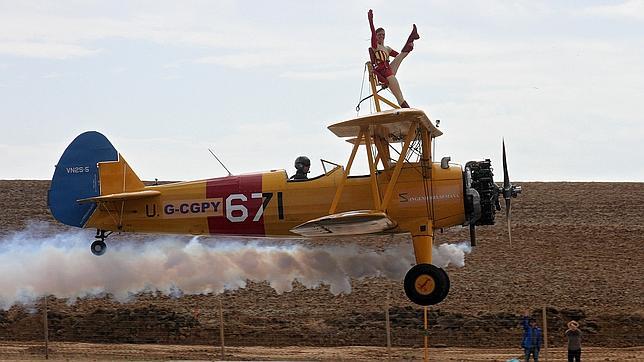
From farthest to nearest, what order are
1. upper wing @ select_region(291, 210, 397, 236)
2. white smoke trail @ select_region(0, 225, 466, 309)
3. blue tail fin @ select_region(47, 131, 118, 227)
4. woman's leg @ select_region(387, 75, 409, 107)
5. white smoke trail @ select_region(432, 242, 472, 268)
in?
1. white smoke trail @ select_region(0, 225, 466, 309)
2. blue tail fin @ select_region(47, 131, 118, 227)
3. white smoke trail @ select_region(432, 242, 472, 268)
4. woman's leg @ select_region(387, 75, 409, 107)
5. upper wing @ select_region(291, 210, 397, 236)

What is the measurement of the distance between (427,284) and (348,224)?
1780 millimetres

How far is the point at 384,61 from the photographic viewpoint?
20.5 metres

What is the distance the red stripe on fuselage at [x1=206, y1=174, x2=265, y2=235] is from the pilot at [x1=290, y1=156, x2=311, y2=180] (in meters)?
0.66

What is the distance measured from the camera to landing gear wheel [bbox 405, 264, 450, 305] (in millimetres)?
19609

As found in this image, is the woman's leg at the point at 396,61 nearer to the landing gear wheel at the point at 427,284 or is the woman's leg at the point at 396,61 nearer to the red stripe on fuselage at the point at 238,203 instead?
the red stripe on fuselage at the point at 238,203

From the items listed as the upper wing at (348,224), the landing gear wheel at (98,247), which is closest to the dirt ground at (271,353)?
the landing gear wheel at (98,247)

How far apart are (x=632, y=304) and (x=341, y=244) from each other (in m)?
8.51

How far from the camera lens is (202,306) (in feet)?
101

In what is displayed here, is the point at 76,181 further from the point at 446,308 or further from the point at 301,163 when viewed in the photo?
the point at 446,308

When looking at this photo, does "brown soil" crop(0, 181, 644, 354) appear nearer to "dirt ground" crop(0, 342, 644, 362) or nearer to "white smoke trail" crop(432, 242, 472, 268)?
"dirt ground" crop(0, 342, 644, 362)

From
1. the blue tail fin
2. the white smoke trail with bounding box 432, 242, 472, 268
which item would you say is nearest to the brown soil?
the blue tail fin

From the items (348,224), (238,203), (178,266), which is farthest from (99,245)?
(348,224)

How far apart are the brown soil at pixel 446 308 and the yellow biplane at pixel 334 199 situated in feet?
13.9

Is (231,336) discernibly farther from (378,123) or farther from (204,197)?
(378,123)
